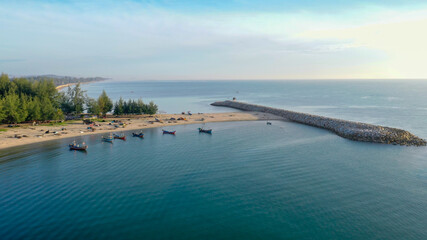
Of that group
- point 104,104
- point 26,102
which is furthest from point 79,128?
point 104,104

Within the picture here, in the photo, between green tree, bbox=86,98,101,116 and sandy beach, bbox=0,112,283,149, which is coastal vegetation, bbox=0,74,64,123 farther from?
green tree, bbox=86,98,101,116

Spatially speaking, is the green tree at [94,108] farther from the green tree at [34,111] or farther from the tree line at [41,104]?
the green tree at [34,111]

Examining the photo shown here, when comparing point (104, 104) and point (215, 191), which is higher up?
point (104, 104)

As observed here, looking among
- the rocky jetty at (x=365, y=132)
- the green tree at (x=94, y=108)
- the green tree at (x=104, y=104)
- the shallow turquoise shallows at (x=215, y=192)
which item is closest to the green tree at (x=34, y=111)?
the green tree at (x=94, y=108)

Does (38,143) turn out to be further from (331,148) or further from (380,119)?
(380,119)

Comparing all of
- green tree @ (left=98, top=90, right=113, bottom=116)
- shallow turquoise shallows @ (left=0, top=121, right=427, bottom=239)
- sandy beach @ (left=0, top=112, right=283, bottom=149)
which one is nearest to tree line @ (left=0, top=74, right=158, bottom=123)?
green tree @ (left=98, top=90, right=113, bottom=116)

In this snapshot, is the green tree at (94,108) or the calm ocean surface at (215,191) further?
the green tree at (94,108)

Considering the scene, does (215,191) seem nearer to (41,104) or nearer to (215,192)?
(215,192)
